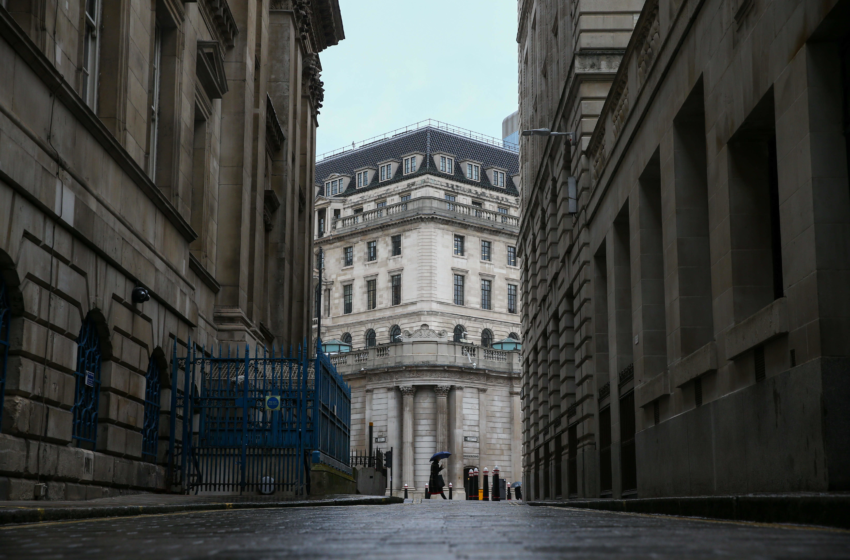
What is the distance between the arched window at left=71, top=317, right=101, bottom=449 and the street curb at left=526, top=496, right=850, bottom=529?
7291 millimetres

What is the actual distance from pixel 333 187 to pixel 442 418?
3867 cm

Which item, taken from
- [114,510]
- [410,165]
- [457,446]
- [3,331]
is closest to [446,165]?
[410,165]

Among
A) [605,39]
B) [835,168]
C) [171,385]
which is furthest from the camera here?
[605,39]

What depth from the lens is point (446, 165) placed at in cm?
9119

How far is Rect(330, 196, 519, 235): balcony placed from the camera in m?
77.8

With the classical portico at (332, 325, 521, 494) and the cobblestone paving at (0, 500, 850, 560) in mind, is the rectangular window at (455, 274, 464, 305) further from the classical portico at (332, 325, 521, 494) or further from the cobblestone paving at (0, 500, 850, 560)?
the cobblestone paving at (0, 500, 850, 560)

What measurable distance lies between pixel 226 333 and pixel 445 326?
180 ft

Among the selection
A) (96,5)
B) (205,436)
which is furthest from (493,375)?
(96,5)

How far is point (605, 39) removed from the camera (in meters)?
23.3

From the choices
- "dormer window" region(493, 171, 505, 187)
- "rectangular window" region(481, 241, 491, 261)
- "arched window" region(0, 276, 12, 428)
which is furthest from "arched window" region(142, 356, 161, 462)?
"dormer window" region(493, 171, 505, 187)

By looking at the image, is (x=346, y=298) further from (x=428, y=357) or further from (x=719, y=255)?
(x=719, y=255)

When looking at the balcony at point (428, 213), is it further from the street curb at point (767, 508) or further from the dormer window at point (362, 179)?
the street curb at point (767, 508)

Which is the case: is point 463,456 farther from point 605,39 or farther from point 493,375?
point 605,39

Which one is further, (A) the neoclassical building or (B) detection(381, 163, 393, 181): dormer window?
(B) detection(381, 163, 393, 181): dormer window
